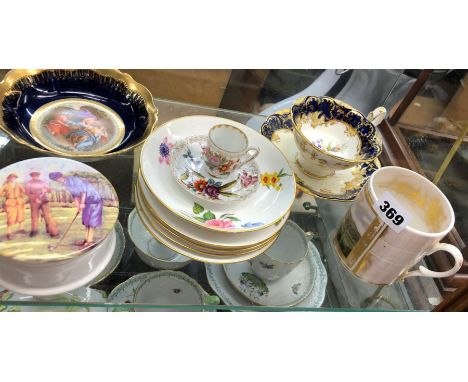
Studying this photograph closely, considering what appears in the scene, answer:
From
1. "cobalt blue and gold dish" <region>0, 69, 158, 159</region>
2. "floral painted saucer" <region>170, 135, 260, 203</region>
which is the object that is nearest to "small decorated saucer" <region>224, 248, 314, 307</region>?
"floral painted saucer" <region>170, 135, 260, 203</region>

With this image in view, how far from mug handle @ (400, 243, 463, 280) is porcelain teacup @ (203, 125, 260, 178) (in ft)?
0.86

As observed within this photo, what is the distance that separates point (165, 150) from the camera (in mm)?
635

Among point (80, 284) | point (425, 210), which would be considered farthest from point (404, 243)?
point (80, 284)

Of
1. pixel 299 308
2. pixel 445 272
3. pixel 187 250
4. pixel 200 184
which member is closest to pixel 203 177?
pixel 200 184

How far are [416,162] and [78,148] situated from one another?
0.57m

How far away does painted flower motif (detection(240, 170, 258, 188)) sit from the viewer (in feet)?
2.09

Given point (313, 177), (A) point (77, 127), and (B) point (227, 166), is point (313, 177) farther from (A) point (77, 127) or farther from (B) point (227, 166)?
(A) point (77, 127)

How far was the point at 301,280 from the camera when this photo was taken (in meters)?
0.65

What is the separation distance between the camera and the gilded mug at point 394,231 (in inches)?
22.0

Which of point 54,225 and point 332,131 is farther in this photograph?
point 332,131

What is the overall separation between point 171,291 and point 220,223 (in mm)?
120

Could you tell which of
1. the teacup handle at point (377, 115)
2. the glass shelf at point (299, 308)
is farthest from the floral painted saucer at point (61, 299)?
the teacup handle at point (377, 115)

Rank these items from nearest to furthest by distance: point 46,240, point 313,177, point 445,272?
point 46,240
point 445,272
point 313,177

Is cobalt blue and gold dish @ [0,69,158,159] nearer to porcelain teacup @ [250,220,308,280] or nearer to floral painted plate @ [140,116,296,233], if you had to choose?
floral painted plate @ [140,116,296,233]
